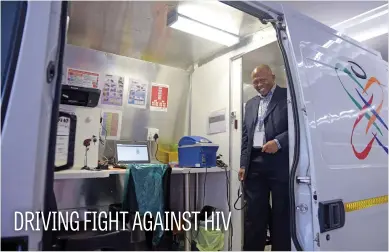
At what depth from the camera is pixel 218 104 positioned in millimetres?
3125

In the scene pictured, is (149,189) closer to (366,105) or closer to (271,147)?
(271,147)

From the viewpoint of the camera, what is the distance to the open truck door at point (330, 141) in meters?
1.56

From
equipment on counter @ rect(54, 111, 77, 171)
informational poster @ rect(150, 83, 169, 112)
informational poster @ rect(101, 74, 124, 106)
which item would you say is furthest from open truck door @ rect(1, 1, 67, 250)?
informational poster @ rect(150, 83, 169, 112)

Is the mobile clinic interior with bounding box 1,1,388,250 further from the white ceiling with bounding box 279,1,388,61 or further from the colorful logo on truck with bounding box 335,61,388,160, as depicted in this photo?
the white ceiling with bounding box 279,1,388,61

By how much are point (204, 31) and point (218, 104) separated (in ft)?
2.74

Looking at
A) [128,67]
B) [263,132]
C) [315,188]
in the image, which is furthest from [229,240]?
[128,67]

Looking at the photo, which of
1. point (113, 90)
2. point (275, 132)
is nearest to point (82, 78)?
point (113, 90)

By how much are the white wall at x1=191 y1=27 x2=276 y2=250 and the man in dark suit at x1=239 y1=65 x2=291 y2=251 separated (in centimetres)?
22

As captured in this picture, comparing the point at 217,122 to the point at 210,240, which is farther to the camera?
the point at 217,122

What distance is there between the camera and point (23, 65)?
3.00 ft

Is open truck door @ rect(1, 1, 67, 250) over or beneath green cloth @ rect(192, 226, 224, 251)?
over

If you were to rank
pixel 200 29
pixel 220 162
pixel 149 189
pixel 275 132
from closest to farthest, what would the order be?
pixel 149 189, pixel 275 132, pixel 200 29, pixel 220 162

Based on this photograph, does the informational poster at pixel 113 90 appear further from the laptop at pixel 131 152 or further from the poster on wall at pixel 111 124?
the laptop at pixel 131 152

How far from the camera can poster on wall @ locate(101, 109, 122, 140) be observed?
2992mm
